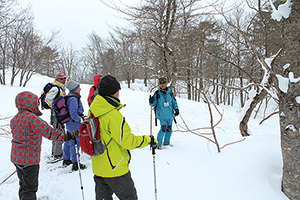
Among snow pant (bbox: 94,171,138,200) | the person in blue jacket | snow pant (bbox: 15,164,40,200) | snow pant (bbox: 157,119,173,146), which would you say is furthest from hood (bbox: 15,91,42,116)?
snow pant (bbox: 157,119,173,146)

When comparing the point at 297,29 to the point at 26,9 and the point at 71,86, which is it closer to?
the point at 71,86

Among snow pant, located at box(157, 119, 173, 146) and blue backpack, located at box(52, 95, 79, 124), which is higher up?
blue backpack, located at box(52, 95, 79, 124)

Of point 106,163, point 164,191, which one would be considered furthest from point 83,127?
point 164,191

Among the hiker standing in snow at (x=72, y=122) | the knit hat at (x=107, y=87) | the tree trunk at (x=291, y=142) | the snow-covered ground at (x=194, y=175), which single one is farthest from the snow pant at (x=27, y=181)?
the tree trunk at (x=291, y=142)

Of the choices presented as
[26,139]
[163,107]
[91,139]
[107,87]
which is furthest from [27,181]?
[163,107]

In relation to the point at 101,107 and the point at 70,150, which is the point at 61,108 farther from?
the point at 101,107

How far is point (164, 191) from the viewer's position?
2.48m

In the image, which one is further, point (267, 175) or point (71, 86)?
point (71, 86)

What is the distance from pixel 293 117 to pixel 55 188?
3.69 meters

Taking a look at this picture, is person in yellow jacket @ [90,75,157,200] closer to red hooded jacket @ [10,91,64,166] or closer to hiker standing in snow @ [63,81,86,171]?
red hooded jacket @ [10,91,64,166]

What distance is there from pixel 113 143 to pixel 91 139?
228 millimetres

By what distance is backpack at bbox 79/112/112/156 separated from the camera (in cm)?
167

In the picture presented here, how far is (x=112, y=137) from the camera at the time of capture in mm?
1680

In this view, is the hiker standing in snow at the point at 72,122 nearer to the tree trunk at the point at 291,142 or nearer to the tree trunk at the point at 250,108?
the tree trunk at the point at 291,142
